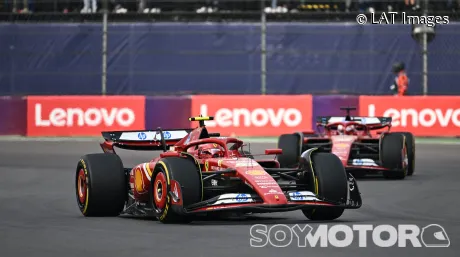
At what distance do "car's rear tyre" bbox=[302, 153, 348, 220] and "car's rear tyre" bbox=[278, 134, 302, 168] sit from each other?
776 cm

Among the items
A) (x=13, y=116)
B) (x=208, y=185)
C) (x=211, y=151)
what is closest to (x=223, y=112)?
(x=13, y=116)

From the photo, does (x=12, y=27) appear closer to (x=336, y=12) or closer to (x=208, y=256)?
(x=336, y=12)

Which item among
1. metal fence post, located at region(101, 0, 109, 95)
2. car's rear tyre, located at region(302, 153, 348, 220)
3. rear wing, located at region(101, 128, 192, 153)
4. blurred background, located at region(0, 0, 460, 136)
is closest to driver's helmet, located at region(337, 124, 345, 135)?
rear wing, located at region(101, 128, 192, 153)

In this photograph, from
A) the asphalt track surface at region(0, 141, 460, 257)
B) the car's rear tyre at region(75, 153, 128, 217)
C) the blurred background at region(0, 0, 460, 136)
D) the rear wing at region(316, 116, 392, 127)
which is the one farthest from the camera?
the blurred background at region(0, 0, 460, 136)

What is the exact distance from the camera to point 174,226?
12.0 metres

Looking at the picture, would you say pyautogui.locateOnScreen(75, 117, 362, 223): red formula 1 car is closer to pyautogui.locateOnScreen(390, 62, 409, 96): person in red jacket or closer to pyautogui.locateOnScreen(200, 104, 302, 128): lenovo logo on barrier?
pyautogui.locateOnScreen(200, 104, 302, 128): lenovo logo on barrier

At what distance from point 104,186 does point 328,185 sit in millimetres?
2428

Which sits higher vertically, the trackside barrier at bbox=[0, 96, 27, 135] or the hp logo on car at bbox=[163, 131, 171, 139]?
the trackside barrier at bbox=[0, 96, 27, 135]

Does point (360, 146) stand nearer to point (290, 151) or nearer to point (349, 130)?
point (349, 130)

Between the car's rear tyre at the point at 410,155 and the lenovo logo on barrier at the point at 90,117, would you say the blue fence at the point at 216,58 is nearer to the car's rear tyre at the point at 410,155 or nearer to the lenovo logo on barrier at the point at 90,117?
the lenovo logo on barrier at the point at 90,117

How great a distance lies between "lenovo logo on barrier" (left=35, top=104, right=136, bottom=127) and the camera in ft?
97.8

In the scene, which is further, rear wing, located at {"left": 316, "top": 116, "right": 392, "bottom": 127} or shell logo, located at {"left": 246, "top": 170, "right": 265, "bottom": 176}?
rear wing, located at {"left": 316, "top": 116, "right": 392, "bottom": 127}

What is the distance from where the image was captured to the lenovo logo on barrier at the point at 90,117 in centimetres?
2980

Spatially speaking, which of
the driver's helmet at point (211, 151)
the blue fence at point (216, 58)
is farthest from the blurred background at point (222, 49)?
the driver's helmet at point (211, 151)
